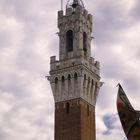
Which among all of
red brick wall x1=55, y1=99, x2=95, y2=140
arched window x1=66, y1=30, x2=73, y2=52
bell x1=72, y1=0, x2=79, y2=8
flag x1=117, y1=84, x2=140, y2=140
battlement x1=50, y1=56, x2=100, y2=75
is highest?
bell x1=72, y1=0, x2=79, y2=8

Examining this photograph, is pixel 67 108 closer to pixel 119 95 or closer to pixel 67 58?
pixel 67 58

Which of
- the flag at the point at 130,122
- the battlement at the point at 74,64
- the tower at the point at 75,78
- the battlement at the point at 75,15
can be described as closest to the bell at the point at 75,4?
the tower at the point at 75,78

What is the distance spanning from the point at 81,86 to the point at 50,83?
4359 millimetres

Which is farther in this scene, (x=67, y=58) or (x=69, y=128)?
(x=67, y=58)

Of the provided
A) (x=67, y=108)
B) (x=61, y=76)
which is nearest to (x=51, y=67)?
(x=61, y=76)

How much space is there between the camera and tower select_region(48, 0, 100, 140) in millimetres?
53188

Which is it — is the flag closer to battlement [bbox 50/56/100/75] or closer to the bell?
battlement [bbox 50/56/100/75]

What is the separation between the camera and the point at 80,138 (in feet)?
170

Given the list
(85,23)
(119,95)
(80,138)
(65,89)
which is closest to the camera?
(119,95)

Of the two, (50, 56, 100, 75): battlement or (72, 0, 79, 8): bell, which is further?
(72, 0, 79, 8): bell

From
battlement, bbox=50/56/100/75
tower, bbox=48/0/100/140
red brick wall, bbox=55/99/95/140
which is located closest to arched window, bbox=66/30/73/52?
tower, bbox=48/0/100/140

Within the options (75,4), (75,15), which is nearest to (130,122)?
(75,15)

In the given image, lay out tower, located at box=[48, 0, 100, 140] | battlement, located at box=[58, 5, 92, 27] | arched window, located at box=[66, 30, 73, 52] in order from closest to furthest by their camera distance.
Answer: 1. tower, located at box=[48, 0, 100, 140]
2. arched window, located at box=[66, 30, 73, 52]
3. battlement, located at box=[58, 5, 92, 27]

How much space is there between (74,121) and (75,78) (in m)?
5.39
